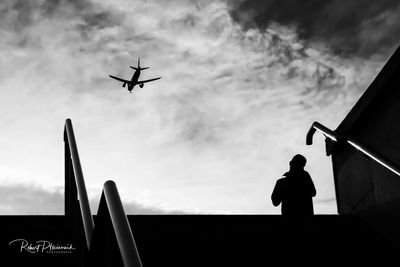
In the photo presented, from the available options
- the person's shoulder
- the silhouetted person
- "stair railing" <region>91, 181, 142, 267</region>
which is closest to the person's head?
the silhouetted person

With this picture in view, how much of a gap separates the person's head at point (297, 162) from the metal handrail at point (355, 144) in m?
0.51

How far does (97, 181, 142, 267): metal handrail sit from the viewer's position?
64.1 inches

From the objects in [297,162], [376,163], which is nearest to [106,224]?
[297,162]

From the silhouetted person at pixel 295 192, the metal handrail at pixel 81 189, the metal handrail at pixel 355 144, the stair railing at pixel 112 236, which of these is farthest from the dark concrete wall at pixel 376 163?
the stair railing at pixel 112 236

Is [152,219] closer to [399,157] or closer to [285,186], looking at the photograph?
[285,186]

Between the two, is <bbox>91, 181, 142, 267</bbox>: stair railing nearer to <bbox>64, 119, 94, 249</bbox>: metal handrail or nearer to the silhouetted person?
<bbox>64, 119, 94, 249</bbox>: metal handrail

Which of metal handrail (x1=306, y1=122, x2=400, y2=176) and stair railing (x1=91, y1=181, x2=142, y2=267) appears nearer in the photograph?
stair railing (x1=91, y1=181, x2=142, y2=267)

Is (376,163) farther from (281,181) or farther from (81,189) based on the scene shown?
(81,189)

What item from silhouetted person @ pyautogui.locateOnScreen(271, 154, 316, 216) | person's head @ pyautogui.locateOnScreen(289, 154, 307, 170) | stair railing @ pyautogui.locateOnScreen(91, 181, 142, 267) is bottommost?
stair railing @ pyautogui.locateOnScreen(91, 181, 142, 267)

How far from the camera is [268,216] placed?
4.15 metres

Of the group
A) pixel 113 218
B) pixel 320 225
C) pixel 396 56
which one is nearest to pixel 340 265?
pixel 320 225

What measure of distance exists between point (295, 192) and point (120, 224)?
109 inches

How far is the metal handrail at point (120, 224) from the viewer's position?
1629 millimetres

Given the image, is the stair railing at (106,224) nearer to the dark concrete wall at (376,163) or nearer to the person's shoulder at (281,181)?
the person's shoulder at (281,181)
